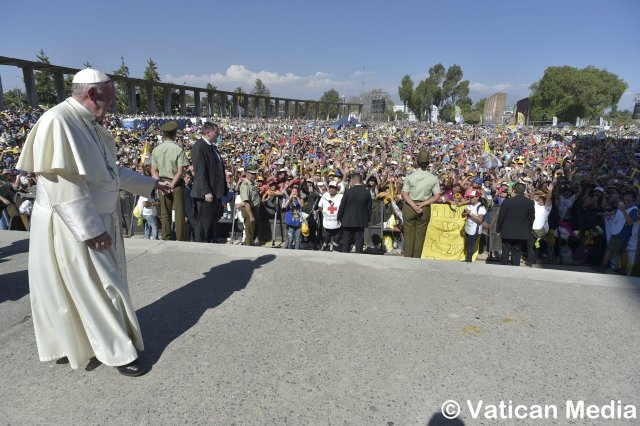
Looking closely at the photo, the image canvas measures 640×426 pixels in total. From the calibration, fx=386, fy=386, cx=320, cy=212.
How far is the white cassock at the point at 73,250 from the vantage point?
78.5 inches

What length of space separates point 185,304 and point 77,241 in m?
1.14

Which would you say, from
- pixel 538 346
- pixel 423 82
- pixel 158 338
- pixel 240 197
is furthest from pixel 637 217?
pixel 423 82

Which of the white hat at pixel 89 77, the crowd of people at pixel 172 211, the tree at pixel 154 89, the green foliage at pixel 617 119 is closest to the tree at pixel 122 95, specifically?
the tree at pixel 154 89

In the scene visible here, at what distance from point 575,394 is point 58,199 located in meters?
2.89

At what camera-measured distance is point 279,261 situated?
4.02m

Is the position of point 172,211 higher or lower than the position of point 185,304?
higher

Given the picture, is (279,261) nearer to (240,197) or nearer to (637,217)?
(240,197)

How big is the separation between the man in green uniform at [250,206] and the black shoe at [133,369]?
503 centimetres

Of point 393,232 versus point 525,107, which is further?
point 525,107

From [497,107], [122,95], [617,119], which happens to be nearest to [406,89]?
[497,107]

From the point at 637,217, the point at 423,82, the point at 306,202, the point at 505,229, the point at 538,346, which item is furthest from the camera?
the point at 423,82

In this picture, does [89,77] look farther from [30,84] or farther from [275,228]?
[30,84]

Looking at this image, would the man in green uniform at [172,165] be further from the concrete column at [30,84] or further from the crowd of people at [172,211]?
the concrete column at [30,84]

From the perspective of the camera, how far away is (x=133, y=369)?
2.16m
